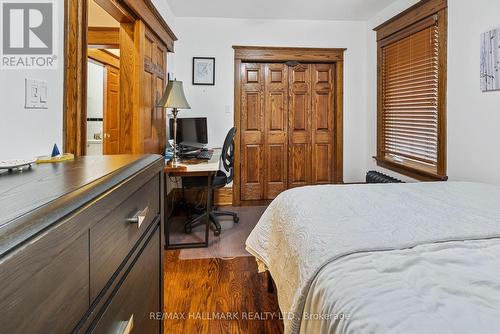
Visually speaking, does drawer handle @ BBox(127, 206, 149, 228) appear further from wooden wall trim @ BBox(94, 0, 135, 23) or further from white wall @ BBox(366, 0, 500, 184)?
white wall @ BBox(366, 0, 500, 184)

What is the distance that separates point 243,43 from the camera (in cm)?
430

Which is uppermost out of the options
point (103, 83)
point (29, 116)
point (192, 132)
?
point (103, 83)

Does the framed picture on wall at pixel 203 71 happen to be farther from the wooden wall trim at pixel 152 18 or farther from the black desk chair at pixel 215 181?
the black desk chair at pixel 215 181

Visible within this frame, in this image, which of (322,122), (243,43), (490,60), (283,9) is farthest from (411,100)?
(243,43)

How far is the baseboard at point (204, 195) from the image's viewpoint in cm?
433

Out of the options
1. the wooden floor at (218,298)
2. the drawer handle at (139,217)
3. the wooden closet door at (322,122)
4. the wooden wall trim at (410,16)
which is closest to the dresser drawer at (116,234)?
the drawer handle at (139,217)

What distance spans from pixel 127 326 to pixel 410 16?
3774mm

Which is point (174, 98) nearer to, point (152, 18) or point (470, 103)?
point (152, 18)

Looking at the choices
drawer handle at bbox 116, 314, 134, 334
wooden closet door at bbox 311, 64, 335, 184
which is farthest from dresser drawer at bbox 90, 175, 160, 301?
wooden closet door at bbox 311, 64, 335, 184

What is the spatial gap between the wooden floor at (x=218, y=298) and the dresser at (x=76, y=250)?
2.76 feet

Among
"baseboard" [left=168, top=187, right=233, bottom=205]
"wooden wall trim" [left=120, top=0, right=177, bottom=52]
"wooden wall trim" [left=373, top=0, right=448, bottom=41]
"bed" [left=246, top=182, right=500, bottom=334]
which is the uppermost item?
"wooden wall trim" [left=373, top=0, right=448, bottom=41]

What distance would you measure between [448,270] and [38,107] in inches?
60.5

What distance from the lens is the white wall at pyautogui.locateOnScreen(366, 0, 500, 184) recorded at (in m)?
2.39

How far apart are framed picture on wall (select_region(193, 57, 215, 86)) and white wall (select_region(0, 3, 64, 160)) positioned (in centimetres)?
281
